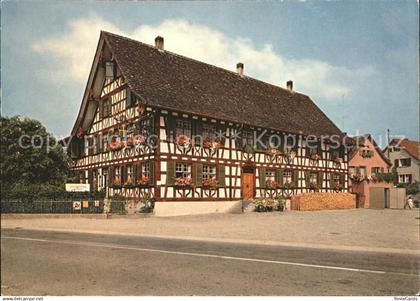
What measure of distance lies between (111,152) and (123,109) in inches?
130

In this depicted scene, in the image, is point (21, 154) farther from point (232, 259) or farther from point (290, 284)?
point (290, 284)

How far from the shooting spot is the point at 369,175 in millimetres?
40625

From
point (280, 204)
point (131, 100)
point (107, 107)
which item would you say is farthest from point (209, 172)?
point (107, 107)

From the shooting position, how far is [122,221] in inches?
777

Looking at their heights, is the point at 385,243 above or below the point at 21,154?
below

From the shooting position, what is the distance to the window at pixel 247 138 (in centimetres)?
2797

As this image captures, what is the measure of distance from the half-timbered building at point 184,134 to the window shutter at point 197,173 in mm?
59

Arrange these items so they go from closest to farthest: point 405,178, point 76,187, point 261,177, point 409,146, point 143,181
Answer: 1. point 76,187
2. point 143,181
3. point 261,177
4. point 405,178
5. point 409,146

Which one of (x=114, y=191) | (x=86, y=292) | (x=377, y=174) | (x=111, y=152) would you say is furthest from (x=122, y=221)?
(x=377, y=174)

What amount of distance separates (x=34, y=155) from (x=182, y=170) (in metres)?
10.5

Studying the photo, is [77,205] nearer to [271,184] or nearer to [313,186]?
[271,184]

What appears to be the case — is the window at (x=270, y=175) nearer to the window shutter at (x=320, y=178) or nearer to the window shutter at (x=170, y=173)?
the window shutter at (x=320, y=178)

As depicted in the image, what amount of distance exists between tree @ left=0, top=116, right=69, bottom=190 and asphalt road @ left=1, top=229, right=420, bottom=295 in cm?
1495

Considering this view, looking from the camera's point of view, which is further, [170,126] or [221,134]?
[221,134]
